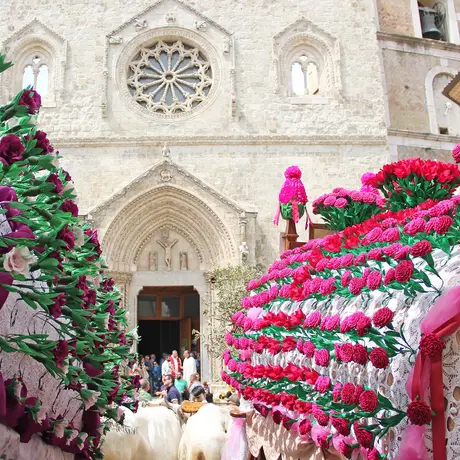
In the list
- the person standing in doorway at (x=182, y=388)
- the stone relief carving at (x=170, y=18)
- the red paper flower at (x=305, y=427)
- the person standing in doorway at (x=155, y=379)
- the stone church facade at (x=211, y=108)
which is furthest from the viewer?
the stone relief carving at (x=170, y=18)

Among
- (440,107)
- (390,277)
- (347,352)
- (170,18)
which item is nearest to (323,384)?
(347,352)

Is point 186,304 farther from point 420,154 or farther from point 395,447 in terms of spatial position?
point 395,447

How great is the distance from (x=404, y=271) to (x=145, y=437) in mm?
4859

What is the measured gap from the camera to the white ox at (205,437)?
6.32 metres

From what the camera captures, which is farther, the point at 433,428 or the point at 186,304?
the point at 186,304

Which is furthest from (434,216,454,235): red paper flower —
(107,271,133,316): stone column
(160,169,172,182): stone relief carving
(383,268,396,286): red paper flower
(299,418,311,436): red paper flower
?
(107,271,133,316): stone column

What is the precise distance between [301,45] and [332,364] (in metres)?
17.0

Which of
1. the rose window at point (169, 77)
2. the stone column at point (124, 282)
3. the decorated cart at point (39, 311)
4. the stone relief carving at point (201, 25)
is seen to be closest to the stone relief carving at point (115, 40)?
the rose window at point (169, 77)

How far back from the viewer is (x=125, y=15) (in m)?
18.8

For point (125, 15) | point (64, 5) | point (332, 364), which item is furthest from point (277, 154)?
point (332, 364)

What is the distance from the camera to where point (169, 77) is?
18.8 metres

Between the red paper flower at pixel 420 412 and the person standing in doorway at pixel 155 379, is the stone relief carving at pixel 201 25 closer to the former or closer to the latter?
the person standing in doorway at pixel 155 379

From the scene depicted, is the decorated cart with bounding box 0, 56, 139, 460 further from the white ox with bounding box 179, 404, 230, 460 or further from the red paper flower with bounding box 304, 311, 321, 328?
the white ox with bounding box 179, 404, 230, 460

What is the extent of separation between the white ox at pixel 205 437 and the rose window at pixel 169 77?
12.9 meters
